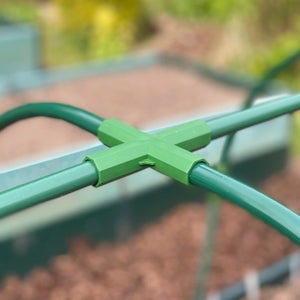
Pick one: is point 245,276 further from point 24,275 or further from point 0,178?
point 0,178

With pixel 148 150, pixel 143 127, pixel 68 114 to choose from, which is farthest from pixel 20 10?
pixel 148 150

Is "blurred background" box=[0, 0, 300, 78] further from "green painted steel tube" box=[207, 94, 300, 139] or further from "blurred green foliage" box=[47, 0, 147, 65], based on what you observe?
"green painted steel tube" box=[207, 94, 300, 139]

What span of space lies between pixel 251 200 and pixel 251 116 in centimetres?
34

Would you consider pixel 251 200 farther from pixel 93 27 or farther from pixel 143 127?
pixel 93 27

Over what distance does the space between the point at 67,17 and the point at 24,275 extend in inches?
138

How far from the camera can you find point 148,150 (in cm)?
114

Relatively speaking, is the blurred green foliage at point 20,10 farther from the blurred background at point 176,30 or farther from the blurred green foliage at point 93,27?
the blurred green foliage at point 93,27

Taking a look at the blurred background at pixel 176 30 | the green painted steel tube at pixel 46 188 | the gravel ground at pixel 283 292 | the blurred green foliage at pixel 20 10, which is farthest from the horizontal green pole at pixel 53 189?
the blurred green foliage at pixel 20 10

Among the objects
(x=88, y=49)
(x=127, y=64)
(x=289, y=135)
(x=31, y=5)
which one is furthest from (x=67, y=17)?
(x=289, y=135)

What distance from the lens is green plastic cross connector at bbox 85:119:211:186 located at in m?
1.08

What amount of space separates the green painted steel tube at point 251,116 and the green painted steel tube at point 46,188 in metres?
0.31

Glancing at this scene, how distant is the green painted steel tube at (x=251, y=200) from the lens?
38.0 inches

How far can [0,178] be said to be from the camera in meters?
1.20

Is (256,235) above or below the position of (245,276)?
above
